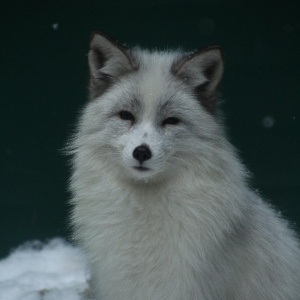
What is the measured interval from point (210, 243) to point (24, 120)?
1.96 meters

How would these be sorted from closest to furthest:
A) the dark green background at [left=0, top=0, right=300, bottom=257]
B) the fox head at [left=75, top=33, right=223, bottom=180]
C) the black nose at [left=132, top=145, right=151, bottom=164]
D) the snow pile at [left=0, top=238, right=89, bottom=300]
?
Answer: 1. the black nose at [left=132, top=145, right=151, bottom=164]
2. the fox head at [left=75, top=33, right=223, bottom=180]
3. the snow pile at [left=0, top=238, right=89, bottom=300]
4. the dark green background at [left=0, top=0, right=300, bottom=257]

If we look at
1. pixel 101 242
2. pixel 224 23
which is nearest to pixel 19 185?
pixel 101 242

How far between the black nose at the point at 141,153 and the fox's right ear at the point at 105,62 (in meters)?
0.50

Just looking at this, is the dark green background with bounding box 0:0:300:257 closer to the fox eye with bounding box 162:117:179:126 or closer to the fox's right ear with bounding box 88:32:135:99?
the fox's right ear with bounding box 88:32:135:99

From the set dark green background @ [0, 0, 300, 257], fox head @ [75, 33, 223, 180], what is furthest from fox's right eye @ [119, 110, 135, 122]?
dark green background @ [0, 0, 300, 257]

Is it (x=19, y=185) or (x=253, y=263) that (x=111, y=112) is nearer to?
(x=253, y=263)

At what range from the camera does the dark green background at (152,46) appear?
4.31m

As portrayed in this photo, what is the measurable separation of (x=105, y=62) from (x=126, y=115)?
0.31 meters

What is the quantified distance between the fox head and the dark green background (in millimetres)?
1244

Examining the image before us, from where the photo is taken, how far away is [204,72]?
9.93 ft

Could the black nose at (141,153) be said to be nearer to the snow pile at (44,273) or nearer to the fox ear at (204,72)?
the fox ear at (204,72)

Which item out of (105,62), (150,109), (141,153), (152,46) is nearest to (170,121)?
(150,109)

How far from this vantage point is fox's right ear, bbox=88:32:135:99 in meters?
3.00

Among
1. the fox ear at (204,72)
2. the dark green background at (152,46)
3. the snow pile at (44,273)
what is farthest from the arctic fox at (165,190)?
the dark green background at (152,46)
